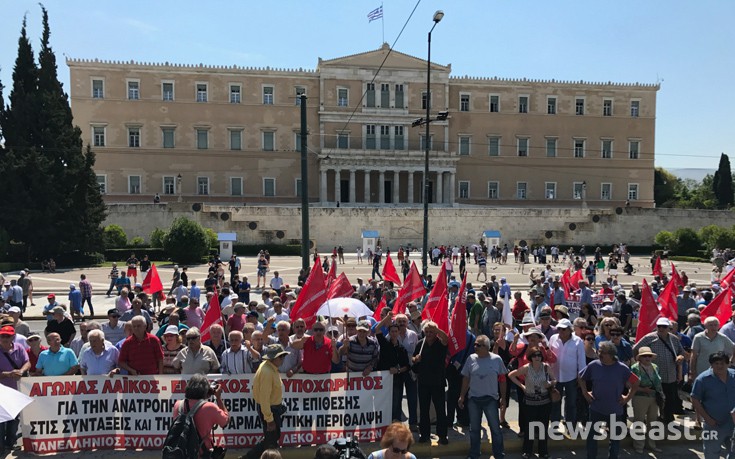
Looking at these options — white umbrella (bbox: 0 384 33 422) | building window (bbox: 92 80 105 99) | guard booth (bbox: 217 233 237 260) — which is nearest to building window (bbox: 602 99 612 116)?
guard booth (bbox: 217 233 237 260)

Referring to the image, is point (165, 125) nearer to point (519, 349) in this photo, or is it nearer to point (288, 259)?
point (288, 259)

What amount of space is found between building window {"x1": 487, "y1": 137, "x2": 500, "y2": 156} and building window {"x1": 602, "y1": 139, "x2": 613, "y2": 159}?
11.2 meters

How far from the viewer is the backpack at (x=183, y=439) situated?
470cm

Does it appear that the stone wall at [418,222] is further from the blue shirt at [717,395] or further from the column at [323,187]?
the blue shirt at [717,395]

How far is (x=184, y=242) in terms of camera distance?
31766mm

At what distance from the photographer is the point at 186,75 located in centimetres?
5278

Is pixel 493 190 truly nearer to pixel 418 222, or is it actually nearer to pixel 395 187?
pixel 395 187

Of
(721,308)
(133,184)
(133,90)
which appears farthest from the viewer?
(133,184)

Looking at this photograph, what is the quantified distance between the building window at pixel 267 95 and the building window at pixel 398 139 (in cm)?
1177

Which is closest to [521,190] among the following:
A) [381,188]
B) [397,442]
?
[381,188]

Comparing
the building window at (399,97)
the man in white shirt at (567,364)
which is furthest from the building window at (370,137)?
the man in white shirt at (567,364)

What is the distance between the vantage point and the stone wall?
42094mm

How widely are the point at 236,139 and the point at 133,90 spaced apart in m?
9.70

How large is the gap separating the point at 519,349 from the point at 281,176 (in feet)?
162
